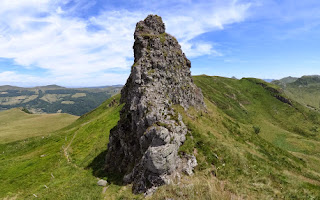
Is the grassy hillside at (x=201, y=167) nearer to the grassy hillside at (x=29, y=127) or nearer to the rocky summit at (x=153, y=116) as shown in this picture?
the rocky summit at (x=153, y=116)

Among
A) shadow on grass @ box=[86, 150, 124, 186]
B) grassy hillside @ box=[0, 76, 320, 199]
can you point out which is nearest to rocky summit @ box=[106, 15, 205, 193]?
shadow on grass @ box=[86, 150, 124, 186]

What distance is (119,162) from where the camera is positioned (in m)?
38.8

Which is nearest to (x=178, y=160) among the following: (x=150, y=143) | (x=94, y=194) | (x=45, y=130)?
(x=150, y=143)

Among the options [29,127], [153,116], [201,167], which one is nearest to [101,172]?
[153,116]

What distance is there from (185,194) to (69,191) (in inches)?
1099

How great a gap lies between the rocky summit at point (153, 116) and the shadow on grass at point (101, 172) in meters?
1.24

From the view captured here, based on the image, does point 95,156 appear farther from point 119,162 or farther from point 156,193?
point 156,193

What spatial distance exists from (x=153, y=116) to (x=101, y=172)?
74.8 feet

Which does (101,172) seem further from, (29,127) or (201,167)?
(29,127)

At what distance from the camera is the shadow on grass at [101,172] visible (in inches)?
1329

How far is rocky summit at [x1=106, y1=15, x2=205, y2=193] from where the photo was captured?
83.6ft

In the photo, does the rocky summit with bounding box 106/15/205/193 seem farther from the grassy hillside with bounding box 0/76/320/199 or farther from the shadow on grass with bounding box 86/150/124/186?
the grassy hillside with bounding box 0/76/320/199

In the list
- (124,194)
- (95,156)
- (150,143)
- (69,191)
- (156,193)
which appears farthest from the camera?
(95,156)

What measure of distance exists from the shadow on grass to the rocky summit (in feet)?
4.07
